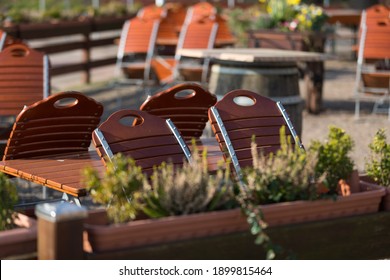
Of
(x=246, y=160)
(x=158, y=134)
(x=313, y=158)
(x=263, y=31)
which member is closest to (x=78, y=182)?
(x=158, y=134)

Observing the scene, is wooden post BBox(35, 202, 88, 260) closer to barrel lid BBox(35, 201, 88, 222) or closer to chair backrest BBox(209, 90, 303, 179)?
barrel lid BBox(35, 201, 88, 222)

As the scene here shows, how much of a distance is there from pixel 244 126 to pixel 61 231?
1684 mm

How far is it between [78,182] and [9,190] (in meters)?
0.98

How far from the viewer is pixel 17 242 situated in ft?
11.0

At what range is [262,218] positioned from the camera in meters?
3.63

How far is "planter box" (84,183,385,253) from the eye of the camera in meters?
3.39

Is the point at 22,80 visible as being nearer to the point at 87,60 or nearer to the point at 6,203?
the point at 6,203

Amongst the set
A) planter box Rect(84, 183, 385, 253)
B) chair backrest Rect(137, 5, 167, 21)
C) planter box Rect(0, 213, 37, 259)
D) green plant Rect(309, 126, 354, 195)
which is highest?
chair backrest Rect(137, 5, 167, 21)

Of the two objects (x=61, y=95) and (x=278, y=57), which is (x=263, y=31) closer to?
(x=278, y=57)

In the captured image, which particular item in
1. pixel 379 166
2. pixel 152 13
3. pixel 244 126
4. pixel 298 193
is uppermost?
pixel 152 13

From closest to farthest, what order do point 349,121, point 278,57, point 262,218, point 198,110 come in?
1. point 262,218
2. point 198,110
3. point 278,57
4. point 349,121

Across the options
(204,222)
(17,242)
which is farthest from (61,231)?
(204,222)

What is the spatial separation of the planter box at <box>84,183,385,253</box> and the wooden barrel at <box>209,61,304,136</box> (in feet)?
10.7

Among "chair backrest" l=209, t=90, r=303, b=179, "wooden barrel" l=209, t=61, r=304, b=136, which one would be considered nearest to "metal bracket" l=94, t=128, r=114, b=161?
"chair backrest" l=209, t=90, r=303, b=179
